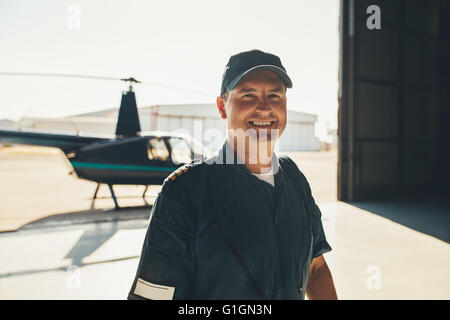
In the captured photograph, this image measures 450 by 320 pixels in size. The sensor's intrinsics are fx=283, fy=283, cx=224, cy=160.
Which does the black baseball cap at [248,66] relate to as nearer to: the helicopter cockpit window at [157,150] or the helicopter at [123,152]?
the helicopter at [123,152]

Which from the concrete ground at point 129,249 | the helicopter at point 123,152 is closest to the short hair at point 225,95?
the concrete ground at point 129,249

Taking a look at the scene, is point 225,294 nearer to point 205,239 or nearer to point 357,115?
point 205,239

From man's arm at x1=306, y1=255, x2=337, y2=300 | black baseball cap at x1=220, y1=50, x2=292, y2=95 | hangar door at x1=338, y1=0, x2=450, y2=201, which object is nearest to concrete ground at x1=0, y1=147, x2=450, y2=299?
hangar door at x1=338, y1=0, x2=450, y2=201

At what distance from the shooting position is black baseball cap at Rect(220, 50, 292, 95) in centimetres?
111

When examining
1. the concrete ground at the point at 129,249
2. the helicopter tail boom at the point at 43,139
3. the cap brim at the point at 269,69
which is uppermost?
the cap brim at the point at 269,69

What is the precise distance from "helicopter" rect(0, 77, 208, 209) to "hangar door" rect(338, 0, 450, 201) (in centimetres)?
436

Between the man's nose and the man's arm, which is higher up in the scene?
the man's nose

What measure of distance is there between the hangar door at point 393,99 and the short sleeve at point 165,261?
782 cm

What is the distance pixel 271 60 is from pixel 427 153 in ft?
32.5

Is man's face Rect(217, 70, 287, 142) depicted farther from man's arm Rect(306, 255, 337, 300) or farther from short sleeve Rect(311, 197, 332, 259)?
man's arm Rect(306, 255, 337, 300)

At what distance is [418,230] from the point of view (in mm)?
5180

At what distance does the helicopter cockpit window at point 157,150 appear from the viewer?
7.29 meters

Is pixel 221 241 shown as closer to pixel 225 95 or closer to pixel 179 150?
pixel 225 95

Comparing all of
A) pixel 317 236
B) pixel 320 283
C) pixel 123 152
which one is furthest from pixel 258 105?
pixel 123 152
